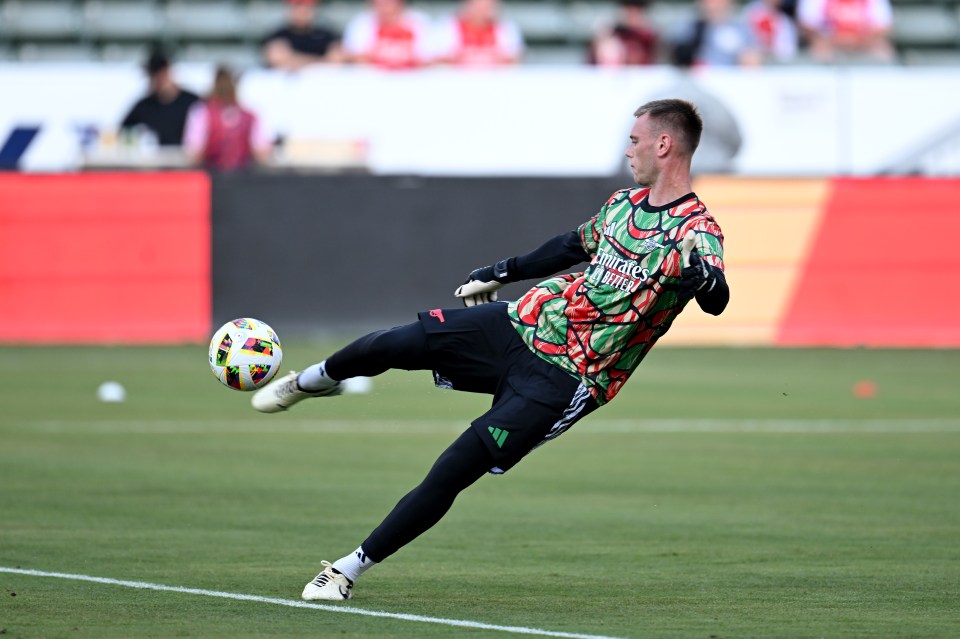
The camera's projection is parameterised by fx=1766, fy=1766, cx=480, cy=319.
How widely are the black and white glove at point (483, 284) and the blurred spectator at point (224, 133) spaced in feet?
42.6

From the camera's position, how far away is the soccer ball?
8.73 metres

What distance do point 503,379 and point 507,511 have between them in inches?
120

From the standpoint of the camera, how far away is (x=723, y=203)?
21406mm

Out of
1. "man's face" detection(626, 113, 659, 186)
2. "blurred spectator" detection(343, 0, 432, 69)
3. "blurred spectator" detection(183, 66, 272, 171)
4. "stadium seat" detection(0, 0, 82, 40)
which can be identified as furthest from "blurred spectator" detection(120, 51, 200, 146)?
"man's face" detection(626, 113, 659, 186)

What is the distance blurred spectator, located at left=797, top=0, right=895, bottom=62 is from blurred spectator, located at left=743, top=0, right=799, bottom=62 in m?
0.37

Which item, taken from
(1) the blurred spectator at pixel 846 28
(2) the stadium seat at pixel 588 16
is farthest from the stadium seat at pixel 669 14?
(1) the blurred spectator at pixel 846 28

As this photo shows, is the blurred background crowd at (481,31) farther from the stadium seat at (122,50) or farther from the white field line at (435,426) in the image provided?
the white field line at (435,426)

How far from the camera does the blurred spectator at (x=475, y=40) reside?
2322cm

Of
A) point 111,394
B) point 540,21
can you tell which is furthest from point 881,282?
point 111,394

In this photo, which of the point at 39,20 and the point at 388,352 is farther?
the point at 39,20

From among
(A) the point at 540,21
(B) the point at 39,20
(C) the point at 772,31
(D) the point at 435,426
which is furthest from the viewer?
(A) the point at 540,21

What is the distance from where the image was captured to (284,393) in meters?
8.39

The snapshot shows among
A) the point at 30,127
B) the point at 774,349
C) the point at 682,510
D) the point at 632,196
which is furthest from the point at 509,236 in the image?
the point at 632,196

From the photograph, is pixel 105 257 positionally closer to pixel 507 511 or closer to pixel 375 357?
pixel 507 511
